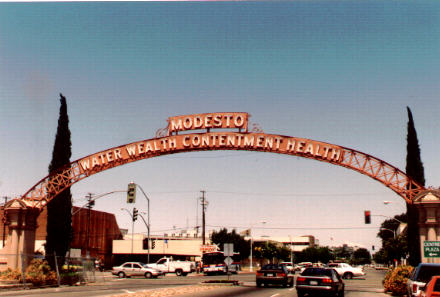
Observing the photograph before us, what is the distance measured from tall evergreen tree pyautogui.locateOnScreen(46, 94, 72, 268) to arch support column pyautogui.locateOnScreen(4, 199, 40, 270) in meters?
6.59

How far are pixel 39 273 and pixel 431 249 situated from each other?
73.6ft

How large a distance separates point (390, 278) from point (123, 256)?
70.2 m

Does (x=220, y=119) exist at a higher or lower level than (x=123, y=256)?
higher

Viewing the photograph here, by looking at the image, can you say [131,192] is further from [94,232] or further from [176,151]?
[94,232]

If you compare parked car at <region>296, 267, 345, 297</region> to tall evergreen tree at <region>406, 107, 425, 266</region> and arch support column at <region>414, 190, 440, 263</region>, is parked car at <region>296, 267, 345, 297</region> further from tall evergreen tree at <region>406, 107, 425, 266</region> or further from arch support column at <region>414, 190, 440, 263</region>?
tall evergreen tree at <region>406, 107, 425, 266</region>

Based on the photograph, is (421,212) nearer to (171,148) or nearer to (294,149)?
(294,149)

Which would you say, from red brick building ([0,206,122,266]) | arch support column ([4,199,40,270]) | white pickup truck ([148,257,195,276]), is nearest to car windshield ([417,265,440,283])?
arch support column ([4,199,40,270])

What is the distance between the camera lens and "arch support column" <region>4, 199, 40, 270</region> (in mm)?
28422

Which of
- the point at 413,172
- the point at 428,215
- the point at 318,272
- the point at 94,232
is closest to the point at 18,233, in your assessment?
the point at 318,272

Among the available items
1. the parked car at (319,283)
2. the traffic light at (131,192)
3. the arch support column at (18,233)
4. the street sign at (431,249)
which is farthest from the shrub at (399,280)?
the arch support column at (18,233)

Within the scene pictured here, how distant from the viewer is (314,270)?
71.2ft

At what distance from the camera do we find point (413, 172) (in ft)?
102

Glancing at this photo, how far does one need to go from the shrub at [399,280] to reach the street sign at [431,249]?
164cm

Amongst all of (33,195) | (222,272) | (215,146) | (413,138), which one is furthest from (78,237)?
(413,138)
